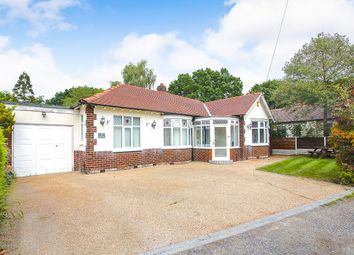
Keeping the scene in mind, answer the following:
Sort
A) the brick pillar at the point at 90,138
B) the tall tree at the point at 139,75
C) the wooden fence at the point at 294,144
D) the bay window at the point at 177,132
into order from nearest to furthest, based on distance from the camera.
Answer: the brick pillar at the point at 90,138 < the bay window at the point at 177,132 < the wooden fence at the point at 294,144 < the tall tree at the point at 139,75

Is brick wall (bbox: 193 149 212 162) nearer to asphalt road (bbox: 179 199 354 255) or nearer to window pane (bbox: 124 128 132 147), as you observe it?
window pane (bbox: 124 128 132 147)

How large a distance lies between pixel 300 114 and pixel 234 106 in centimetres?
783

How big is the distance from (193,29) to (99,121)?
8595 millimetres

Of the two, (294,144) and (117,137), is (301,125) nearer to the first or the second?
(294,144)

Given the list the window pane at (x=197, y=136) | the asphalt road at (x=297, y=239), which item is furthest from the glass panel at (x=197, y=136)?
the asphalt road at (x=297, y=239)

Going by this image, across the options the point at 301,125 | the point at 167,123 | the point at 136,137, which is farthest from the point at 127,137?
the point at 301,125

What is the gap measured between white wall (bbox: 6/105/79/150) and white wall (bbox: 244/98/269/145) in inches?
457

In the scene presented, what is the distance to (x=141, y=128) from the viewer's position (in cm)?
1341

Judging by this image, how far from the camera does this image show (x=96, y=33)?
14469mm

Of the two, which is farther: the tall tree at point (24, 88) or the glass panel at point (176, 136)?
the tall tree at point (24, 88)

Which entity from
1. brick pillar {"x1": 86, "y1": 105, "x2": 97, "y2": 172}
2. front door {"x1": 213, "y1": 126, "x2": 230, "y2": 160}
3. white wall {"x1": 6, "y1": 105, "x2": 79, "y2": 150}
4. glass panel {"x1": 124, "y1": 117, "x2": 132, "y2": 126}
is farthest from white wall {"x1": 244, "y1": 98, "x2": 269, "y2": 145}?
white wall {"x1": 6, "y1": 105, "x2": 79, "y2": 150}

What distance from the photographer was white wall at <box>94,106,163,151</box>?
1170 centimetres

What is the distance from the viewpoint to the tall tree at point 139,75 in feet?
118

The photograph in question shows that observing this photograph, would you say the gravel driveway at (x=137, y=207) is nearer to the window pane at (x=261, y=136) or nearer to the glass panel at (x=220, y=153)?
the glass panel at (x=220, y=153)
